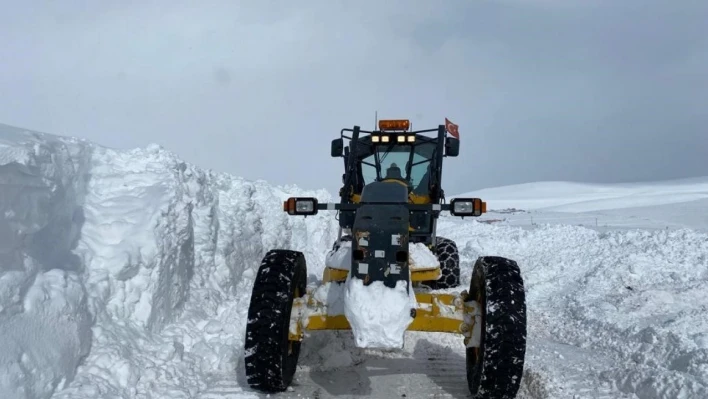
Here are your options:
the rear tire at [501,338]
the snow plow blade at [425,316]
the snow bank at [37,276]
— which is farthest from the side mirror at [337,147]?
the rear tire at [501,338]

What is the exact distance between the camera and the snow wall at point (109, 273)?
12.1 ft

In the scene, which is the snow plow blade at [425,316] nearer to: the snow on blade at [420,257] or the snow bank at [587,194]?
the snow on blade at [420,257]

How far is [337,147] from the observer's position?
657 cm

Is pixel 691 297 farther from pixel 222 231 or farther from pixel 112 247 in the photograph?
pixel 112 247

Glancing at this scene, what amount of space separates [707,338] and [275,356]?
369cm

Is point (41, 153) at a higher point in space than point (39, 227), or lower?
higher

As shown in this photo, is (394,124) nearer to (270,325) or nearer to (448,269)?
(448,269)

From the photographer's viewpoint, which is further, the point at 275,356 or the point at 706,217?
the point at 706,217

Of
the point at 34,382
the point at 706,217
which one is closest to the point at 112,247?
the point at 34,382

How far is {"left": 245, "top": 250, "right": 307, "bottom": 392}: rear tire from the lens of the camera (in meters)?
3.95

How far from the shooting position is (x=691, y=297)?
23.1ft

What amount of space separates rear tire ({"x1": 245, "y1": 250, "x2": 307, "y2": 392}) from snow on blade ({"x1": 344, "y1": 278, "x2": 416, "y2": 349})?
60 centimetres

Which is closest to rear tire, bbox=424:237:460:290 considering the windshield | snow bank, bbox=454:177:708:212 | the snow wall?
the windshield

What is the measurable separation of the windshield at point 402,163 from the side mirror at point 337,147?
1.07 feet
